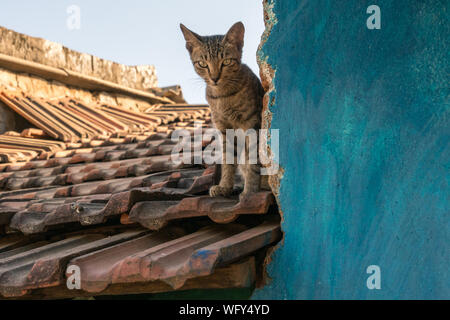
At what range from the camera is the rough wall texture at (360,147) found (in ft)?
4.45

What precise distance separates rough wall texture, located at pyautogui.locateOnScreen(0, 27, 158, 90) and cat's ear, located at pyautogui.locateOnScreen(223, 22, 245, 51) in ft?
14.0

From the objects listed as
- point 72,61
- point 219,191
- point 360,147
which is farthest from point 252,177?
point 72,61

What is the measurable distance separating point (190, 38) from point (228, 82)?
0.47m

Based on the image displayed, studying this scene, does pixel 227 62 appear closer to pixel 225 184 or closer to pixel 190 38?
pixel 190 38

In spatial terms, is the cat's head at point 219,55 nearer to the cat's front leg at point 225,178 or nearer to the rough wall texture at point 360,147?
the cat's front leg at point 225,178

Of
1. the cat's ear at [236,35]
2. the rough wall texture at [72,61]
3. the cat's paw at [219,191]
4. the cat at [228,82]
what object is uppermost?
the rough wall texture at [72,61]

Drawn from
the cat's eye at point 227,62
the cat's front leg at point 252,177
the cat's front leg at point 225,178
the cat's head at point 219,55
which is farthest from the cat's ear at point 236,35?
the cat's front leg at point 252,177

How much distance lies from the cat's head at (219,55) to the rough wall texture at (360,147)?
0.81m

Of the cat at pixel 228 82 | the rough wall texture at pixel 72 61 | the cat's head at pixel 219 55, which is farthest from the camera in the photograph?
the rough wall texture at pixel 72 61

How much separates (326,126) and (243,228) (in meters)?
0.55

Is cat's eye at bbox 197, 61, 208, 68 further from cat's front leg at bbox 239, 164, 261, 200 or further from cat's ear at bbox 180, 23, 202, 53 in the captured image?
cat's front leg at bbox 239, 164, 261, 200

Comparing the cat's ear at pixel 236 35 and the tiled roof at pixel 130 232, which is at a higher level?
the cat's ear at pixel 236 35

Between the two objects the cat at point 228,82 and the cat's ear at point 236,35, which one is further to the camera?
the cat's ear at point 236,35

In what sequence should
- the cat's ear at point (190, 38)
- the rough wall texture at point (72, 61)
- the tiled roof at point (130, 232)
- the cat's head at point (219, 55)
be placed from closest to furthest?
the tiled roof at point (130, 232)
the cat's head at point (219, 55)
the cat's ear at point (190, 38)
the rough wall texture at point (72, 61)
